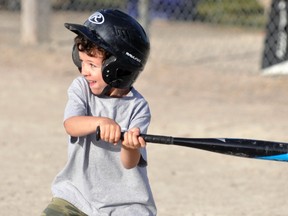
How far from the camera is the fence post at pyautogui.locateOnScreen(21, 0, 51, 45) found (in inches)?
430

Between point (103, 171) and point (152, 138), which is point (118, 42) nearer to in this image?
point (152, 138)

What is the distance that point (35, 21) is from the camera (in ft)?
36.0

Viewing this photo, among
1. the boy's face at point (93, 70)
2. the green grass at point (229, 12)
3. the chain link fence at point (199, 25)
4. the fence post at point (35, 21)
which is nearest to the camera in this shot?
the boy's face at point (93, 70)

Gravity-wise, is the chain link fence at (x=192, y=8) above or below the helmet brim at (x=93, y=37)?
below

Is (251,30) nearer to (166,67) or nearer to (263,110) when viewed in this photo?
(166,67)

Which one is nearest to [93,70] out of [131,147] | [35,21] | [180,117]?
[131,147]

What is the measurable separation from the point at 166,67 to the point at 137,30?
254 inches

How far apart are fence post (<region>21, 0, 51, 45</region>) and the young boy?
7365mm

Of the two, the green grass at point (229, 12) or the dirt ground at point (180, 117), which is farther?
the green grass at point (229, 12)

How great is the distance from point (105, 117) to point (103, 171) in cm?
24

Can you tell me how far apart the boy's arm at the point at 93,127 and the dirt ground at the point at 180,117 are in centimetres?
151

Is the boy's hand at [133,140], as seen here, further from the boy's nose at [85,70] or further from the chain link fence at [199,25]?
the chain link fence at [199,25]

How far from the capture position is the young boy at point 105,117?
11.7 ft

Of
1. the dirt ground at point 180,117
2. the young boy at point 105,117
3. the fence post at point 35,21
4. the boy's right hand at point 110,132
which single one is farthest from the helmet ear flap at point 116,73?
the fence post at point 35,21
